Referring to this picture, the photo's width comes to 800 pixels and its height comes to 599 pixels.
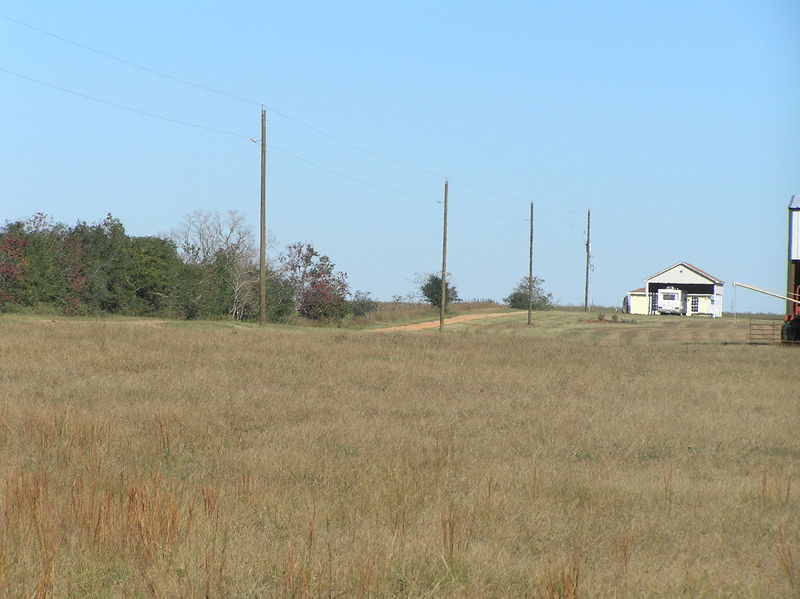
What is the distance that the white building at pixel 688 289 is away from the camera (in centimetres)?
8681

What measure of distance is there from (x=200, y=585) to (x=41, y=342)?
1739cm

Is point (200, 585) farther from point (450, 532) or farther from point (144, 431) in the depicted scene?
point (144, 431)

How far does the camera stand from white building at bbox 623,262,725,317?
86.8m

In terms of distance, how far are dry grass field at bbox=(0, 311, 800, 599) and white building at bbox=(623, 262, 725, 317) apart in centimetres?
7111

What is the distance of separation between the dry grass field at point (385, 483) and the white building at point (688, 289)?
71.1 m

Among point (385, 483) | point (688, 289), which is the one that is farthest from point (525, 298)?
point (385, 483)

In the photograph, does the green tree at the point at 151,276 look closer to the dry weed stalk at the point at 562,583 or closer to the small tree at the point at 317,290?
the small tree at the point at 317,290

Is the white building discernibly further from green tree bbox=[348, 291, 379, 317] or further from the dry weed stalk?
the dry weed stalk

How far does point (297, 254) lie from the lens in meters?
62.8

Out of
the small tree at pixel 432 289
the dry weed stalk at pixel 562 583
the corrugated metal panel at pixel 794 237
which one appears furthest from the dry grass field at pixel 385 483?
the small tree at pixel 432 289

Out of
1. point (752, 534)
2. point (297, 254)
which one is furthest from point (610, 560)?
point (297, 254)

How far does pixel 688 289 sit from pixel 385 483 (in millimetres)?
85718

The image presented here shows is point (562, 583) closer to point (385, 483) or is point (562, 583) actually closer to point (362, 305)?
point (385, 483)

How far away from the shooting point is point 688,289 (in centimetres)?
8862
